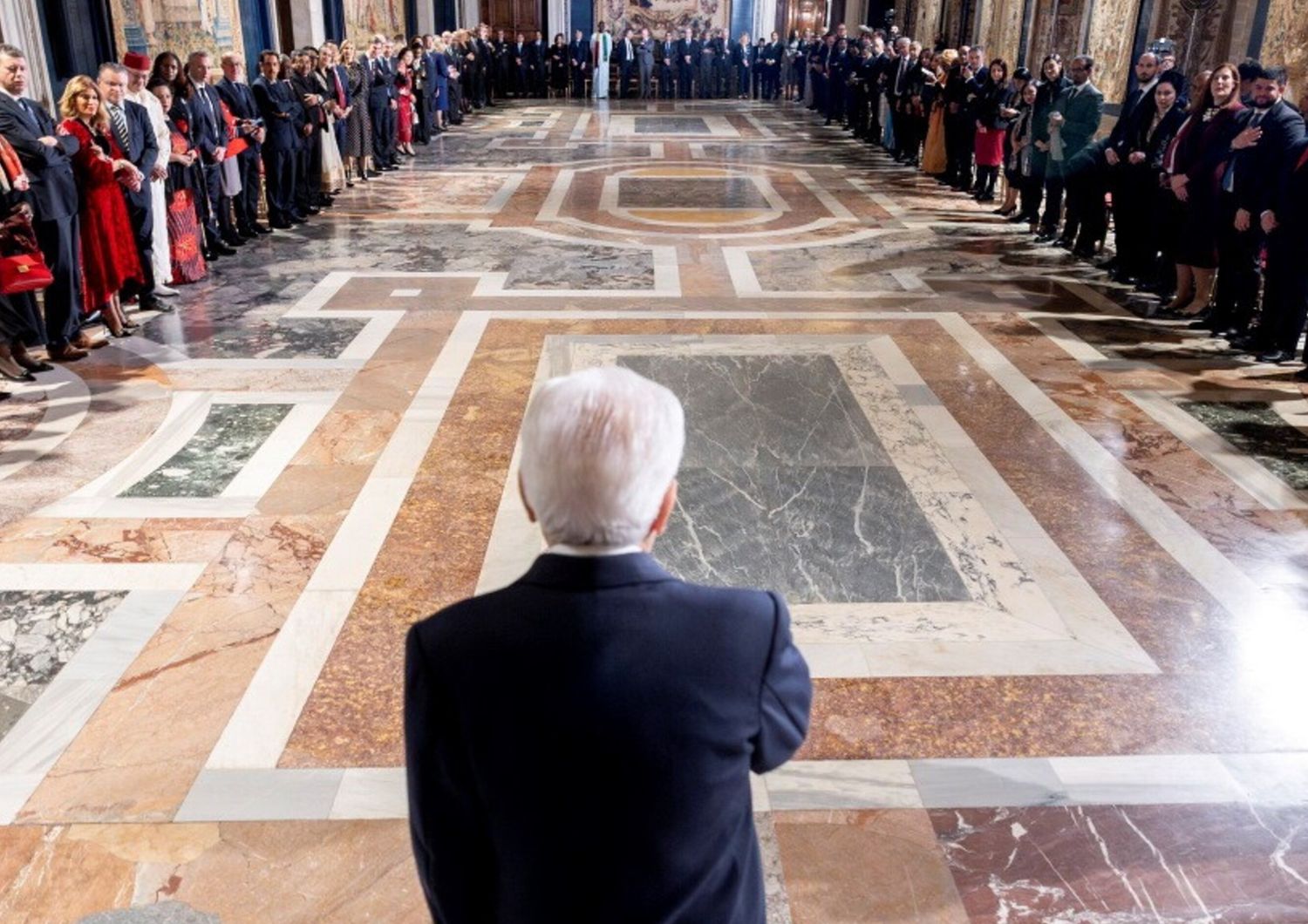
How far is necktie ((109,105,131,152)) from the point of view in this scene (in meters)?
7.50

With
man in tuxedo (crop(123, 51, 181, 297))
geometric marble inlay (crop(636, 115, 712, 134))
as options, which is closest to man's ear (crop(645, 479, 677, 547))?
man in tuxedo (crop(123, 51, 181, 297))

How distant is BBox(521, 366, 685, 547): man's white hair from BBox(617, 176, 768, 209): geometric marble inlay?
1133 centimetres

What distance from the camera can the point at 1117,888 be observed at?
9.30ft

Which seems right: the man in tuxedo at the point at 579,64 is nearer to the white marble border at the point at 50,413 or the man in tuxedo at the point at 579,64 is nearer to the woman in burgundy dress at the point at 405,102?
the woman in burgundy dress at the point at 405,102

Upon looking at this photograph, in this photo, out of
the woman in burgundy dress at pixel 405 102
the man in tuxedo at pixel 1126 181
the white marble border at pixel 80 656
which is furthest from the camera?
the woman in burgundy dress at pixel 405 102

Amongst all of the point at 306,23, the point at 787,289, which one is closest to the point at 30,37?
the point at 787,289

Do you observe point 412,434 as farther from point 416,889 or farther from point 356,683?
point 416,889

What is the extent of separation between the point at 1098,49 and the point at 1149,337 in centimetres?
786

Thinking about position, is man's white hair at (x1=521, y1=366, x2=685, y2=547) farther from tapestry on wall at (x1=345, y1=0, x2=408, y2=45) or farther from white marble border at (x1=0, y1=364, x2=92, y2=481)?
tapestry on wall at (x1=345, y1=0, x2=408, y2=45)

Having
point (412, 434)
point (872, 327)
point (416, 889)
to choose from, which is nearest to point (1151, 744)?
point (416, 889)

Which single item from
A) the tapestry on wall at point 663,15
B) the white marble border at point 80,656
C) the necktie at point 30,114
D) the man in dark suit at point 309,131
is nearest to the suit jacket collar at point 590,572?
the white marble border at point 80,656

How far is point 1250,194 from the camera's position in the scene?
725 centimetres

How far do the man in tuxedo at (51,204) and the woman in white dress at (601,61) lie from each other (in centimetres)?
2140

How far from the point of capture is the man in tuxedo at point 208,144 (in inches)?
354
